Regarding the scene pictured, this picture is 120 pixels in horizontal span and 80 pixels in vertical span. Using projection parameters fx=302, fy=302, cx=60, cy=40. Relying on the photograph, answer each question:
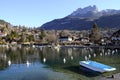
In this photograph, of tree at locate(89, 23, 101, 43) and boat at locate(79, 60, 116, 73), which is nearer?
boat at locate(79, 60, 116, 73)

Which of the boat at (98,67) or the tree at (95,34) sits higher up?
the tree at (95,34)

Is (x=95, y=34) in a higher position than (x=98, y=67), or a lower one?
higher

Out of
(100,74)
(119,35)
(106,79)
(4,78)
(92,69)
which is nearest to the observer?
(106,79)

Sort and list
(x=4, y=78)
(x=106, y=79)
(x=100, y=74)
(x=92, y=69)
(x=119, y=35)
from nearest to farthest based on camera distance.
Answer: (x=106, y=79) → (x=4, y=78) → (x=100, y=74) → (x=92, y=69) → (x=119, y=35)

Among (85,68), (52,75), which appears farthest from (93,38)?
(52,75)

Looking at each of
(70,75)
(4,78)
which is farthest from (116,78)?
(4,78)

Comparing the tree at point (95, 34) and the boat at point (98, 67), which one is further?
the tree at point (95, 34)

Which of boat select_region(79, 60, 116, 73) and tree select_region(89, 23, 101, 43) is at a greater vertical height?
tree select_region(89, 23, 101, 43)

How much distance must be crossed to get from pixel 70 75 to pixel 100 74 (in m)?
6.19

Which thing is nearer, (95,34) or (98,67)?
(98,67)

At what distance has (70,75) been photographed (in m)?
58.3

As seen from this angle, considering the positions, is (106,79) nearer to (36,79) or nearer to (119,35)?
(36,79)

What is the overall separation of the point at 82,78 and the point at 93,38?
444ft

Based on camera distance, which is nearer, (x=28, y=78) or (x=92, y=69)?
(x=28, y=78)
